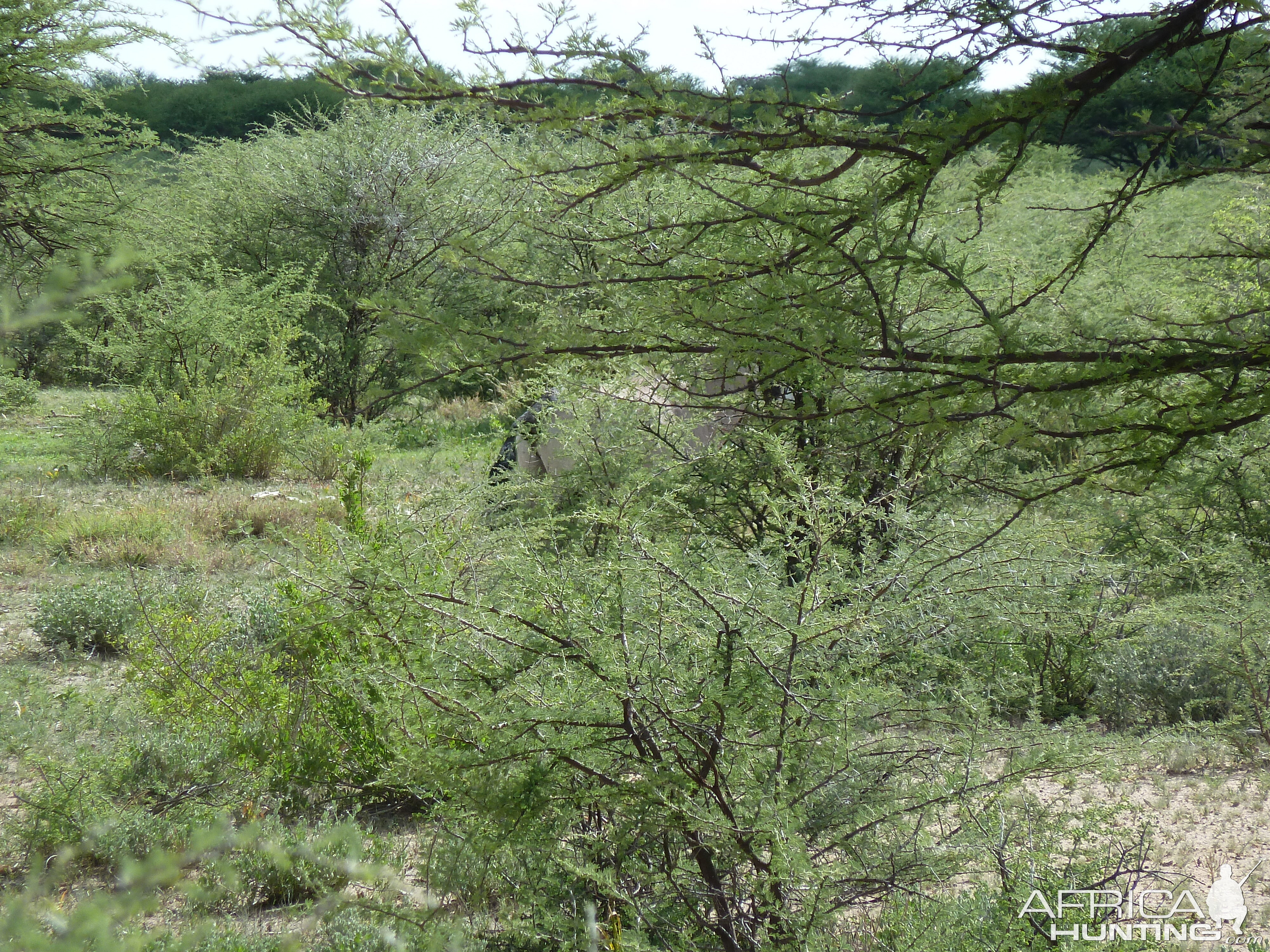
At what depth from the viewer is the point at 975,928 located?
7.06 feet

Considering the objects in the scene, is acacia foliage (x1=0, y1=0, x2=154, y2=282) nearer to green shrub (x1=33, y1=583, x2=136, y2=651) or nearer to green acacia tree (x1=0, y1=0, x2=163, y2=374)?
green acacia tree (x1=0, y1=0, x2=163, y2=374)

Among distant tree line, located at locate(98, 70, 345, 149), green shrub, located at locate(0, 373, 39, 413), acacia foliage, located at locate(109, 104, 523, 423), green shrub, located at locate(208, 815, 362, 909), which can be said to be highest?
distant tree line, located at locate(98, 70, 345, 149)

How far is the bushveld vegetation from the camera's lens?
208 centimetres

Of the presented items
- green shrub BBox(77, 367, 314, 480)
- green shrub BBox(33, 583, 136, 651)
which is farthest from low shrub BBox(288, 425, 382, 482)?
green shrub BBox(33, 583, 136, 651)

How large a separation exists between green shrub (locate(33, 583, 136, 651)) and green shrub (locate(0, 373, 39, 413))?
684 cm

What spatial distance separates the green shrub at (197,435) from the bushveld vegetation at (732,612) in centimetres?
428

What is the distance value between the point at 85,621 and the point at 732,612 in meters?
4.58

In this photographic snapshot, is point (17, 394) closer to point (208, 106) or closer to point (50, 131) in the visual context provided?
point (50, 131)

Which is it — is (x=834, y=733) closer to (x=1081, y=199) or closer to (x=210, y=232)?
(x=210, y=232)

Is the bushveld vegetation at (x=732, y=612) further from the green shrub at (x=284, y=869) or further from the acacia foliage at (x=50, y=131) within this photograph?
the acacia foliage at (x=50, y=131)

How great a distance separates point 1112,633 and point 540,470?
13.7 ft

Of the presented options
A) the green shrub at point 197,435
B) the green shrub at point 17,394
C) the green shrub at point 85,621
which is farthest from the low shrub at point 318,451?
the green shrub at point 17,394

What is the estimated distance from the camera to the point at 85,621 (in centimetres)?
522

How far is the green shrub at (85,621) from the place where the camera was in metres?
5.15
